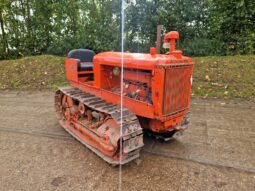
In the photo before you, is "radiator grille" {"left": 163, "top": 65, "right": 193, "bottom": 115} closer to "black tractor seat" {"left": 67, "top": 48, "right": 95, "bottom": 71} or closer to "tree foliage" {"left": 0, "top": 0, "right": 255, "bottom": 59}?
"black tractor seat" {"left": 67, "top": 48, "right": 95, "bottom": 71}

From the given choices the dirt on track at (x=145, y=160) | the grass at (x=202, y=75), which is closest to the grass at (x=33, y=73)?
the grass at (x=202, y=75)

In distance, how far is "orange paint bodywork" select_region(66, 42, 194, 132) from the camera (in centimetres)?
347

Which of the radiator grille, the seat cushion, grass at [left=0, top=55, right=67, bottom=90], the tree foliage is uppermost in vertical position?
the tree foliage

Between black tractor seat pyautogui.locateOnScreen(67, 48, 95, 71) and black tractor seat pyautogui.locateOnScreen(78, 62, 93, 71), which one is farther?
black tractor seat pyautogui.locateOnScreen(67, 48, 95, 71)

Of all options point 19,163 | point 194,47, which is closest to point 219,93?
point 194,47

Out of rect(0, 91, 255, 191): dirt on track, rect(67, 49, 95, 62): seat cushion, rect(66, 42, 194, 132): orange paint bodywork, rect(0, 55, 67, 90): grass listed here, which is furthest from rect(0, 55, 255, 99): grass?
rect(66, 42, 194, 132): orange paint bodywork

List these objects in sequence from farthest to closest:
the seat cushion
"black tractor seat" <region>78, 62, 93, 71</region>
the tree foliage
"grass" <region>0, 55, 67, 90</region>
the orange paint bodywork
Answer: the tree foliage, "grass" <region>0, 55, 67, 90</region>, the seat cushion, "black tractor seat" <region>78, 62, 93, 71</region>, the orange paint bodywork

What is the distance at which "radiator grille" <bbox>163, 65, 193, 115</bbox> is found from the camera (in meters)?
3.49

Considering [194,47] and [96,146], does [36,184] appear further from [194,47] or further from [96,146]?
[194,47]

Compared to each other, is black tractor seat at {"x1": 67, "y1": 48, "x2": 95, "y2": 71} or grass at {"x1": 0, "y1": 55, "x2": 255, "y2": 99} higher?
black tractor seat at {"x1": 67, "y1": 48, "x2": 95, "y2": 71}

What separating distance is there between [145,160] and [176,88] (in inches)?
49.0

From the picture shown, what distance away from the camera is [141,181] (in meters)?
3.36

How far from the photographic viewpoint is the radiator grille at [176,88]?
3495 millimetres

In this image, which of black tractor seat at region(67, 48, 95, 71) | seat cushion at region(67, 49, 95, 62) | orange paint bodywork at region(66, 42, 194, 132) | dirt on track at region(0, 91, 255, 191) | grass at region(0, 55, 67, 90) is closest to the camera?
dirt on track at region(0, 91, 255, 191)
